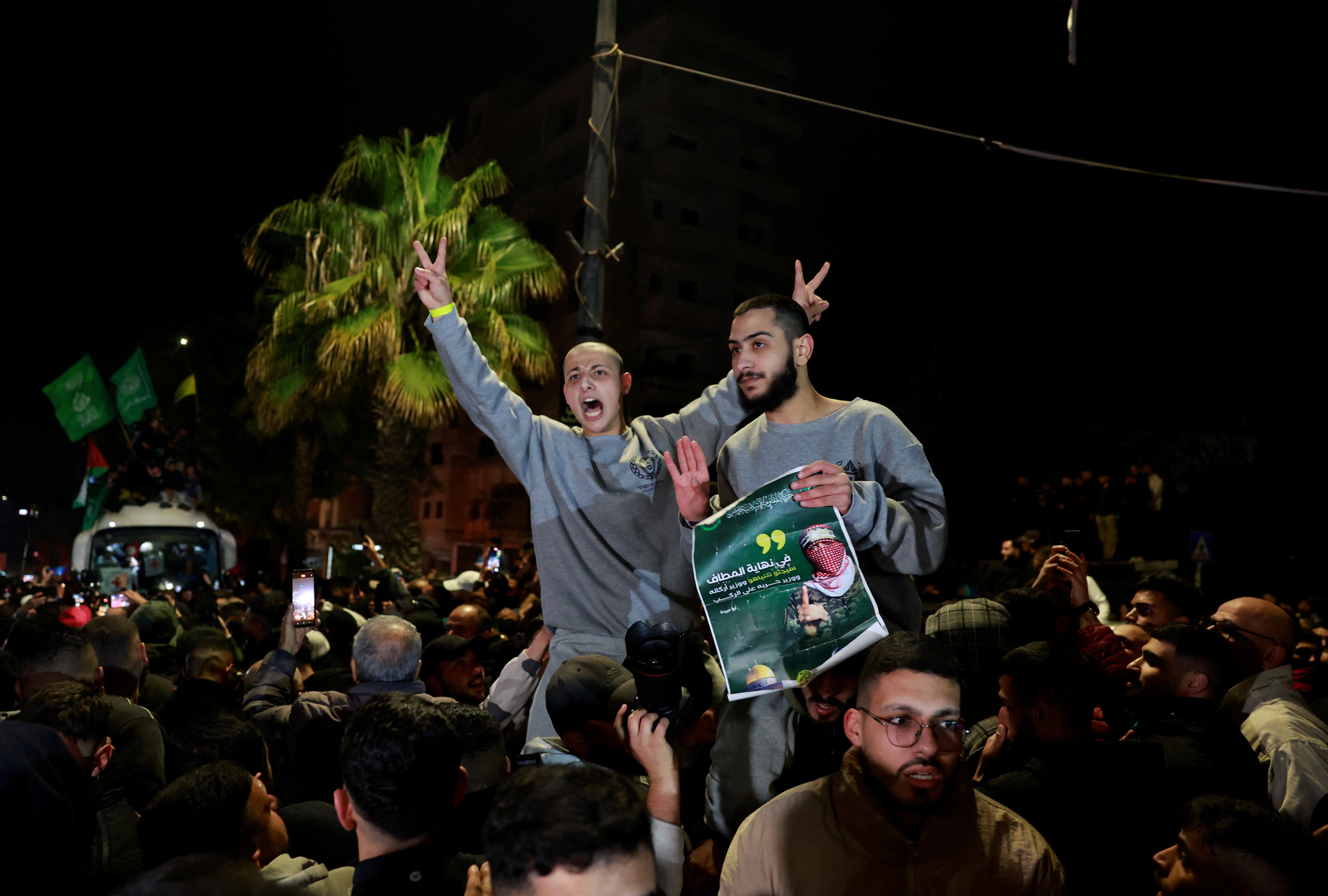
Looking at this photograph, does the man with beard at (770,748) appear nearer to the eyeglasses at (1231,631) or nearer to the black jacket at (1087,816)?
the black jacket at (1087,816)

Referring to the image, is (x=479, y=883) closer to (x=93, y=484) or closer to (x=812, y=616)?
(x=812, y=616)

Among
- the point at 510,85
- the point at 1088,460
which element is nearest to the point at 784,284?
the point at 510,85

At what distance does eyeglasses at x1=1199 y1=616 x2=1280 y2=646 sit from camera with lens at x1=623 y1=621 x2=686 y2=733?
9.60 ft

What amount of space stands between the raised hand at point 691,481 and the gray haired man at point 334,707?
4.24ft

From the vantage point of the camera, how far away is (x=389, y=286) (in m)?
14.1

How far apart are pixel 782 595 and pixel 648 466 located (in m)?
1.05

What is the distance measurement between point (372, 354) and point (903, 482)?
11891mm

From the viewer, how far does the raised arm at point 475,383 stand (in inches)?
141

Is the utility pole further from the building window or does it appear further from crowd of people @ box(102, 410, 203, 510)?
the building window

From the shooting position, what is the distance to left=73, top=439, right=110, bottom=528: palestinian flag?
18.2 metres

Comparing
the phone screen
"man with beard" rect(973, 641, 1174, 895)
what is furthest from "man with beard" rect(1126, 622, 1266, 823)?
the phone screen

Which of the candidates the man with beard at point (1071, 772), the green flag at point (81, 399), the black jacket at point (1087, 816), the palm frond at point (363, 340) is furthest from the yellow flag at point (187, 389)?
the black jacket at point (1087, 816)

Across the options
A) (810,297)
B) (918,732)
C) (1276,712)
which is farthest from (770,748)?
(1276,712)

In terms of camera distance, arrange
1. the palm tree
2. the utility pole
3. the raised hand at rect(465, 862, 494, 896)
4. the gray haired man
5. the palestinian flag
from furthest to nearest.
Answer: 1. the palestinian flag
2. the palm tree
3. the utility pole
4. the gray haired man
5. the raised hand at rect(465, 862, 494, 896)
